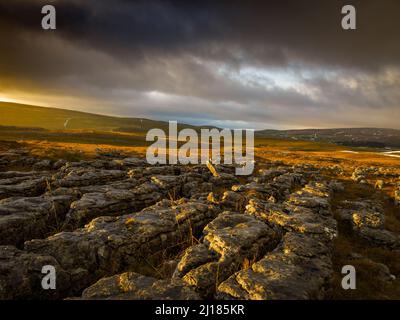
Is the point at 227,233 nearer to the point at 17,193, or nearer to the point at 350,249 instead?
the point at 350,249

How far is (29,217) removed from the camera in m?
16.0

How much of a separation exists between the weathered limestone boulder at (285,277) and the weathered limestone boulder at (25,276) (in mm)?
6994

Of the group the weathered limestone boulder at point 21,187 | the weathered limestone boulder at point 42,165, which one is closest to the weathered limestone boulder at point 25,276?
the weathered limestone boulder at point 21,187

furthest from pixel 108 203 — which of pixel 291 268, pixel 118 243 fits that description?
pixel 291 268

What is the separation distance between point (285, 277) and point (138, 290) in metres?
5.75

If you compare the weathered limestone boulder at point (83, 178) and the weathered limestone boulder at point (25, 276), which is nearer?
the weathered limestone boulder at point (25, 276)

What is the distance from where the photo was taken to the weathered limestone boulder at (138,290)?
9.79 m

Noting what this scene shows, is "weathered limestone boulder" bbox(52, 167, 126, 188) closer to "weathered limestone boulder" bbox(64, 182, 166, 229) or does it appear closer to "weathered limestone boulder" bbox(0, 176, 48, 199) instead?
"weathered limestone boulder" bbox(0, 176, 48, 199)

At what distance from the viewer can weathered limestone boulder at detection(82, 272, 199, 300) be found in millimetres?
9789

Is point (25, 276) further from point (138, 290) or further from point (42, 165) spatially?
point (42, 165)

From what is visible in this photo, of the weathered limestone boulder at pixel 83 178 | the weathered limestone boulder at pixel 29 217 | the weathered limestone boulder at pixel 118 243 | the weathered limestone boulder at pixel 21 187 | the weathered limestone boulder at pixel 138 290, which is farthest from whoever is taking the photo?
the weathered limestone boulder at pixel 83 178

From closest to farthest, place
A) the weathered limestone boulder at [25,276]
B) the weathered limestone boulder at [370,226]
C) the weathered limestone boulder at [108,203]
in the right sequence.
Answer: the weathered limestone boulder at [25,276], the weathered limestone boulder at [108,203], the weathered limestone boulder at [370,226]

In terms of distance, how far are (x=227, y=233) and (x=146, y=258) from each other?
14.8 ft

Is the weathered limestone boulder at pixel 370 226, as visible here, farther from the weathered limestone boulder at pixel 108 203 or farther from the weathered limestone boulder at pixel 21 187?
the weathered limestone boulder at pixel 21 187
